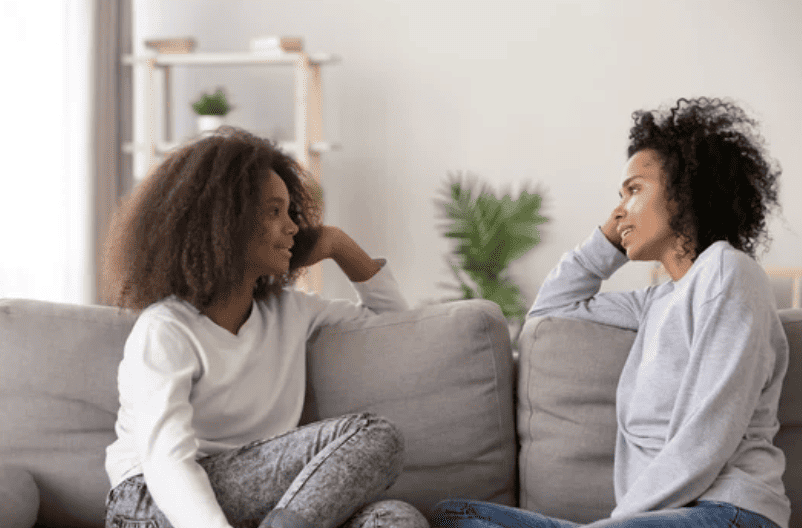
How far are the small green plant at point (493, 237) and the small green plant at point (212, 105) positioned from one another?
1200mm

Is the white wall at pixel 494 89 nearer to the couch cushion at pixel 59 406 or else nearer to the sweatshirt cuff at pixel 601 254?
the sweatshirt cuff at pixel 601 254

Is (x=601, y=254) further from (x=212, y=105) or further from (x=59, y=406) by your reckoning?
(x=212, y=105)

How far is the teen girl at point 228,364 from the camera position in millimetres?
1240

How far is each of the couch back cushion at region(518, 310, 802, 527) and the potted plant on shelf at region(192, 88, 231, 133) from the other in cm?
269

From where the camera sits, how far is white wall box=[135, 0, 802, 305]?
4.13 metres

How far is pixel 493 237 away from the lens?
396 centimetres

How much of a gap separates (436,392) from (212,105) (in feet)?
8.80

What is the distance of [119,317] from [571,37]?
3.25 m

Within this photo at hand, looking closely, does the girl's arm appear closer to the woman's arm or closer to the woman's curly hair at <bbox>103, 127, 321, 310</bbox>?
the woman's curly hair at <bbox>103, 127, 321, 310</bbox>

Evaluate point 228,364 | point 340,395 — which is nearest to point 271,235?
point 228,364

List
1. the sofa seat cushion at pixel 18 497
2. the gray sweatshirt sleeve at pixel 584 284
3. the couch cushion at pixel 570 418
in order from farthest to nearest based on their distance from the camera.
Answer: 1. the gray sweatshirt sleeve at pixel 584 284
2. the couch cushion at pixel 570 418
3. the sofa seat cushion at pixel 18 497

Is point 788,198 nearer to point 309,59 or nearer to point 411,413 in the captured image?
point 309,59

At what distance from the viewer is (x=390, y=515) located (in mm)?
1259

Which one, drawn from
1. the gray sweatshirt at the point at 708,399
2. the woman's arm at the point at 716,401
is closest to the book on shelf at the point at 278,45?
the gray sweatshirt at the point at 708,399
